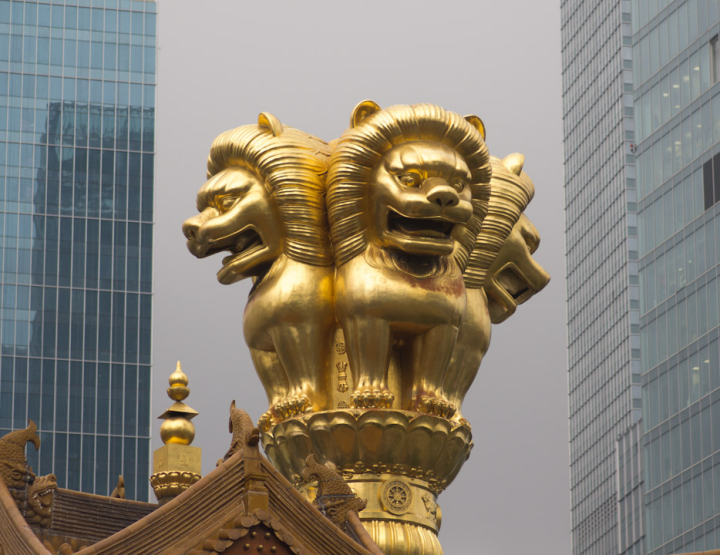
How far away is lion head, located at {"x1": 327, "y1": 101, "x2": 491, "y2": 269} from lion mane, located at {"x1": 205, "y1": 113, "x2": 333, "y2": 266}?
0.52ft

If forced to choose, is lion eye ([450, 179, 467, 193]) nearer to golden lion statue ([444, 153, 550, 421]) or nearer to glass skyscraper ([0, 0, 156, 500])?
golden lion statue ([444, 153, 550, 421])

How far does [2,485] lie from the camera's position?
1467 cm

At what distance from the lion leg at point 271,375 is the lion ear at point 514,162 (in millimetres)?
2852

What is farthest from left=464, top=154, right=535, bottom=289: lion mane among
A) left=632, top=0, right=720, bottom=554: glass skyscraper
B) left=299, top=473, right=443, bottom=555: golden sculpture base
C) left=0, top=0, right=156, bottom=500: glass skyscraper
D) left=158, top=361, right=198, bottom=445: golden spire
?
left=0, top=0, right=156, bottom=500: glass skyscraper

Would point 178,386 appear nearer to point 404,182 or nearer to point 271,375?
point 271,375

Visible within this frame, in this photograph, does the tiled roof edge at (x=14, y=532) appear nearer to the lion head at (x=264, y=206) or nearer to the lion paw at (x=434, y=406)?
the lion head at (x=264, y=206)

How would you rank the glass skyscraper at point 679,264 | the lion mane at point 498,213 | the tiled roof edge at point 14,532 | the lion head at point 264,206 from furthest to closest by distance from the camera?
the glass skyscraper at point 679,264, the lion mane at point 498,213, the lion head at point 264,206, the tiled roof edge at point 14,532

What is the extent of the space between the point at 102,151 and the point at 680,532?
2106 inches

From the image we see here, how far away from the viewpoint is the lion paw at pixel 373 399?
45.0ft

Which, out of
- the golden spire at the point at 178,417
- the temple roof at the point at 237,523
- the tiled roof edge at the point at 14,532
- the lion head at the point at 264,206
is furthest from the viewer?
the golden spire at the point at 178,417

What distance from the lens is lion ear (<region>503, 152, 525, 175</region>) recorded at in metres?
15.3

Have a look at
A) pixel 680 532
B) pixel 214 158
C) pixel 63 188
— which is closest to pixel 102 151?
pixel 63 188

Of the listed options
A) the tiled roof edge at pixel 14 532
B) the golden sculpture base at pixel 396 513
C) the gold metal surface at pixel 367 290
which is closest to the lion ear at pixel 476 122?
the gold metal surface at pixel 367 290

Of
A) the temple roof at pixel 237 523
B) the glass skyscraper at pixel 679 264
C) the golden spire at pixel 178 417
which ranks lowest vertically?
the temple roof at pixel 237 523
